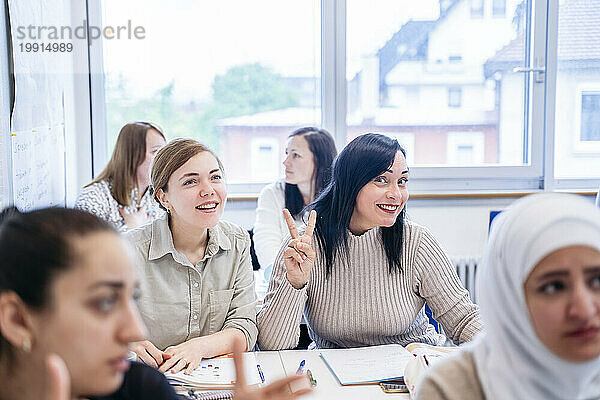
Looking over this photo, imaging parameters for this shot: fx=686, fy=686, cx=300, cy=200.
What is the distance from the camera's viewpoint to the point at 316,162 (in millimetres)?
3734

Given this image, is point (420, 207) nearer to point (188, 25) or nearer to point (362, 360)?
point (188, 25)

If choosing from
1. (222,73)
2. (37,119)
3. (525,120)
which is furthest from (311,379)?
(525,120)

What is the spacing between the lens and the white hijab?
111cm

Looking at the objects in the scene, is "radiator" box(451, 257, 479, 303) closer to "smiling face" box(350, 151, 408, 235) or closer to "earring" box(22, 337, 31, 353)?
"smiling face" box(350, 151, 408, 235)

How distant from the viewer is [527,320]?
1117 mm

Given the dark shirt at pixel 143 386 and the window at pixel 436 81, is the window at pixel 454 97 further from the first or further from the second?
the dark shirt at pixel 143 386

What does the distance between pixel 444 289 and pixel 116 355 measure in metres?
1.45

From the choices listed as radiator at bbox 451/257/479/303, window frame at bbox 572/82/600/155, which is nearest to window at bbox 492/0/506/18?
window frame at bbox 572/82/600/155

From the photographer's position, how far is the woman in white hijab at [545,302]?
109 centimetres

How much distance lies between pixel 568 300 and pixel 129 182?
2.76 metres

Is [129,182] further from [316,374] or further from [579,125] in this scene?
[579,125]

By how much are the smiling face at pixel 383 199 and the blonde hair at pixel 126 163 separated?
5.14ft

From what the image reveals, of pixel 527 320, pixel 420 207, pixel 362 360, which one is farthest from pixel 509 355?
pixel 420 207

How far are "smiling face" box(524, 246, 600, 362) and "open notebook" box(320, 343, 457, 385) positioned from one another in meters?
0.77
